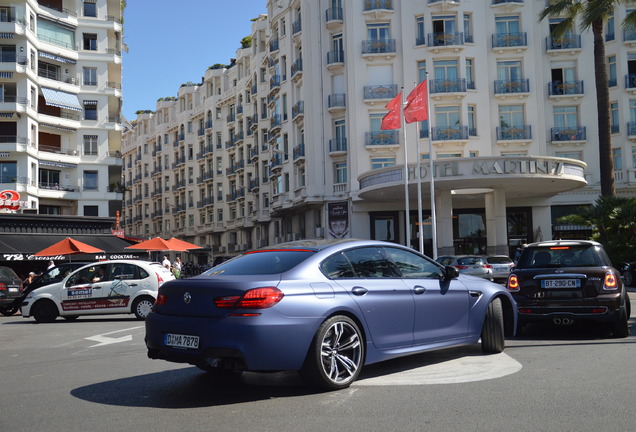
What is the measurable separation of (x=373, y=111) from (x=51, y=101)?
20.7 metres

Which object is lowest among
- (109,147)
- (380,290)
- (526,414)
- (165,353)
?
(526,414)

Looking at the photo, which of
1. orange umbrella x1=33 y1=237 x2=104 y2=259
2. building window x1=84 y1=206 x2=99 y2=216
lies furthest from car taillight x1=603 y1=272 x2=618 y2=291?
building window x1=84 y1=206 x2=99 y2=216

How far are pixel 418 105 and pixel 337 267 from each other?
77.6 ft

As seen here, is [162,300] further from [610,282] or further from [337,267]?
[610,282]

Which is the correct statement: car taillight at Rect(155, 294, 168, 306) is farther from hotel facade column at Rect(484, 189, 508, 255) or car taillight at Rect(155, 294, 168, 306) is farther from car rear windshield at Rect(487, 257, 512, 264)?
hotel facade column at Rect(484, 189, 508, 255)

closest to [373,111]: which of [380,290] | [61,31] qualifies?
[61,31]

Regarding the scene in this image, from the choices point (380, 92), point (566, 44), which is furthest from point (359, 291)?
point (566, 44)

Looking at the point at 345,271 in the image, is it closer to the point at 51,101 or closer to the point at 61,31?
the point at 51,101

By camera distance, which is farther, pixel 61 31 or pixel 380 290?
pixel 61 31

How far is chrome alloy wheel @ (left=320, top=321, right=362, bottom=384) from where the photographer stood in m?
6.32

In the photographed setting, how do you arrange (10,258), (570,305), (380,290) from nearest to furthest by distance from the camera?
1. (380,290)
2. (570,305)
3. (10,258)

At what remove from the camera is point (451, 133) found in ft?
144

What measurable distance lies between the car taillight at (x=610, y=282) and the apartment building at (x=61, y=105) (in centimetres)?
3698

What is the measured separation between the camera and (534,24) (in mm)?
45438
